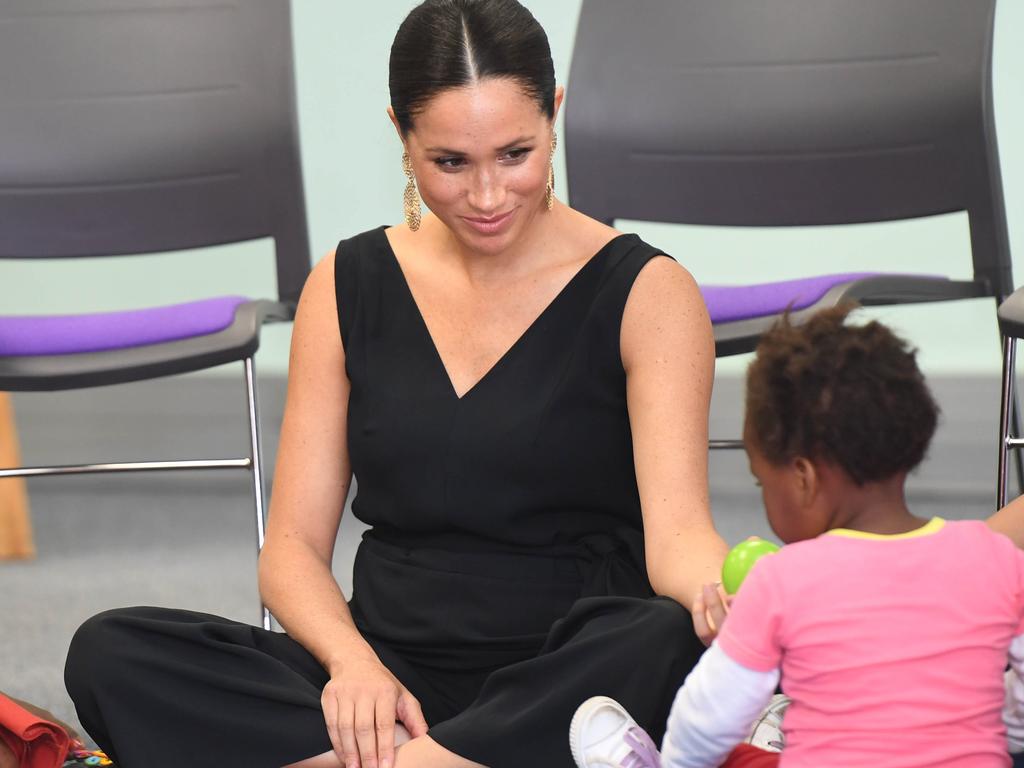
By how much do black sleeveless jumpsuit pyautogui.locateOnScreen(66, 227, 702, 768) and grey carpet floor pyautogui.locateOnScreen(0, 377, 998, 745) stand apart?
69cm

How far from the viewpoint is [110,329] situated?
2.25m

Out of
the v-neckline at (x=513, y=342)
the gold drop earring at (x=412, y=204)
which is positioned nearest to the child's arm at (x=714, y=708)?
the v-neckline at (x=513, y=342)

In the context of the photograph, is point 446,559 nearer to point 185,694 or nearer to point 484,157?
point 185,694

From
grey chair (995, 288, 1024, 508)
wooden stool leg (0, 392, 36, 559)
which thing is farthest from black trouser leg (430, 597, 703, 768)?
wooden stool leg (0, 392, 36, 559)

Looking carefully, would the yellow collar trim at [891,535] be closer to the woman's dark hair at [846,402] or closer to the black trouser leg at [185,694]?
the woman's dark hair at [846,402]

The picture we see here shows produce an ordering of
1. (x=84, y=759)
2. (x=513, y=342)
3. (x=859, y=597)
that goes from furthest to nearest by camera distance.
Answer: (x=84, y=759)
(x=513, y=342)
(x=859, y=597)

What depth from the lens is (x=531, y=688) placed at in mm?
1482

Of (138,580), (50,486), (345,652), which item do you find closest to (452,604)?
(345,652)

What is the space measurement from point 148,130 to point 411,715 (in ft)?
4.81

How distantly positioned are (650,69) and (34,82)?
1.07 metres

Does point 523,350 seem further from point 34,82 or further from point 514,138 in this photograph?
point 34,82

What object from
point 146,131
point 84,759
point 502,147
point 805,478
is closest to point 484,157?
point 502,147

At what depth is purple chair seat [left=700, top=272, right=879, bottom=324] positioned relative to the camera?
2133mm

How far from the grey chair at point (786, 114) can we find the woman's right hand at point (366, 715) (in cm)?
124
